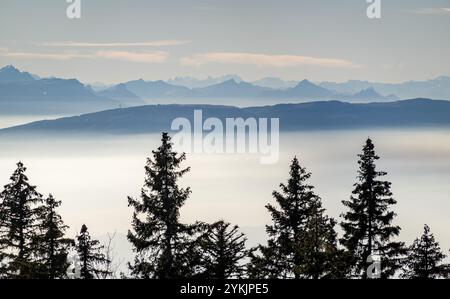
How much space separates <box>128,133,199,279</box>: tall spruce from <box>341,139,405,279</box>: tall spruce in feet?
24.3

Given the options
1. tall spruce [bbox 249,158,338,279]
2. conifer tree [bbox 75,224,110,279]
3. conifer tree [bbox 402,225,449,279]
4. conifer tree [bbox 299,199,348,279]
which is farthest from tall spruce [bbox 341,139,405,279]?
conifer tree [bbox 75,224,110,279]

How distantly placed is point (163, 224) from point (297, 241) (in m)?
5.72

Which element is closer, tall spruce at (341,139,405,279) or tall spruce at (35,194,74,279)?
tall spruce at (35,194,74,279)

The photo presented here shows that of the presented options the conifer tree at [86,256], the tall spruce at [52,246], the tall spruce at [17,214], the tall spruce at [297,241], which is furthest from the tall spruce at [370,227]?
the tall spruce at [17,214]

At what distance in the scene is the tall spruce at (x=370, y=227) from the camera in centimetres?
2484

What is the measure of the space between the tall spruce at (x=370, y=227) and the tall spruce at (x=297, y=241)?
1555 mm

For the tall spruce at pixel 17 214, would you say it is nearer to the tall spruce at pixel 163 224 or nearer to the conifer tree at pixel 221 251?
the tall spruce at pixel 163 224

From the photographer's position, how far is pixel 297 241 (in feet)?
76.9

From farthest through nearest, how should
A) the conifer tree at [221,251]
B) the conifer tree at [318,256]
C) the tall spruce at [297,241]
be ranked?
the conifer tree at [221,251] → the tall spruce at [297,241] → the conifer tree at [318,256]

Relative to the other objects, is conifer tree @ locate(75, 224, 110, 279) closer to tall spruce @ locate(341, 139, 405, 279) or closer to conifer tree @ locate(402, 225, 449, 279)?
tall spruce @ locate(341, 139, 405, 279)

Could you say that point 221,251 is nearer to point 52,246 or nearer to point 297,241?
point 297,241

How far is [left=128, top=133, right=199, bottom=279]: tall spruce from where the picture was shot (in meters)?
22.3
